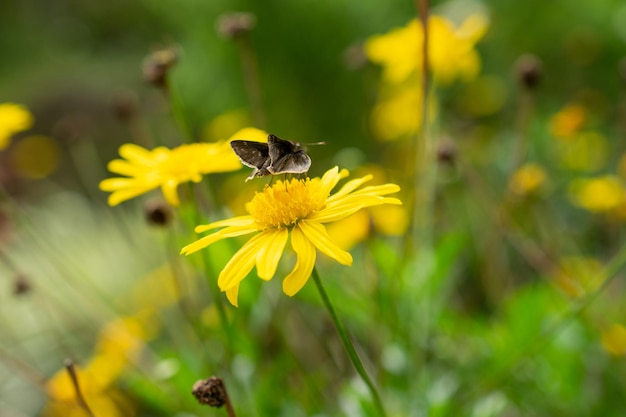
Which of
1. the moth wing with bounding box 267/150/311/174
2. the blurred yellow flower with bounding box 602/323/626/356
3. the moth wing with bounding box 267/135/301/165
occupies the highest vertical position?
the moth wing with bounding box 267/135/301/165

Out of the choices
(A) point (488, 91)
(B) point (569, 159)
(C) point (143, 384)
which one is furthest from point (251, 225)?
(A) point (488, 91)

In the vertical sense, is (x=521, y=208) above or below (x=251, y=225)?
below

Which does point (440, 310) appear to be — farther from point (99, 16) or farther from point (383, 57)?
point (99, 16)

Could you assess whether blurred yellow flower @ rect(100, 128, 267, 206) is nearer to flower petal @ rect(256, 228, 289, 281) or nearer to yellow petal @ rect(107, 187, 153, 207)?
yellow petal @ rect(107, 187, 153, 207)

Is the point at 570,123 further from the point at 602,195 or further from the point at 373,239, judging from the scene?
the point at 373,239

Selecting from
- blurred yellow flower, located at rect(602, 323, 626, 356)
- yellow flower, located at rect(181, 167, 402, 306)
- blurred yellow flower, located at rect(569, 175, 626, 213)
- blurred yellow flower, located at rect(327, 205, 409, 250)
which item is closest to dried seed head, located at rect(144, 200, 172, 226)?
yellow flower, located at rect(181, 167, 402, 306)

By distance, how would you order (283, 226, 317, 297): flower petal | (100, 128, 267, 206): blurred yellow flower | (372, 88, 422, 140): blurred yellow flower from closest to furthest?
1. (283, 226, 317, 297): flower petal
2. (100, 128, 267, 206): blurred yellow flower
3. (372, 88, 422, 140): blurred yellow flower

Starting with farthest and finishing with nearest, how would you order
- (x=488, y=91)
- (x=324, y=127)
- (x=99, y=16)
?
(x=99, y=16) < (x=324, y=127) < (x=488, y=91)

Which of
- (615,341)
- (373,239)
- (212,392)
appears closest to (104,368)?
(373,239)
